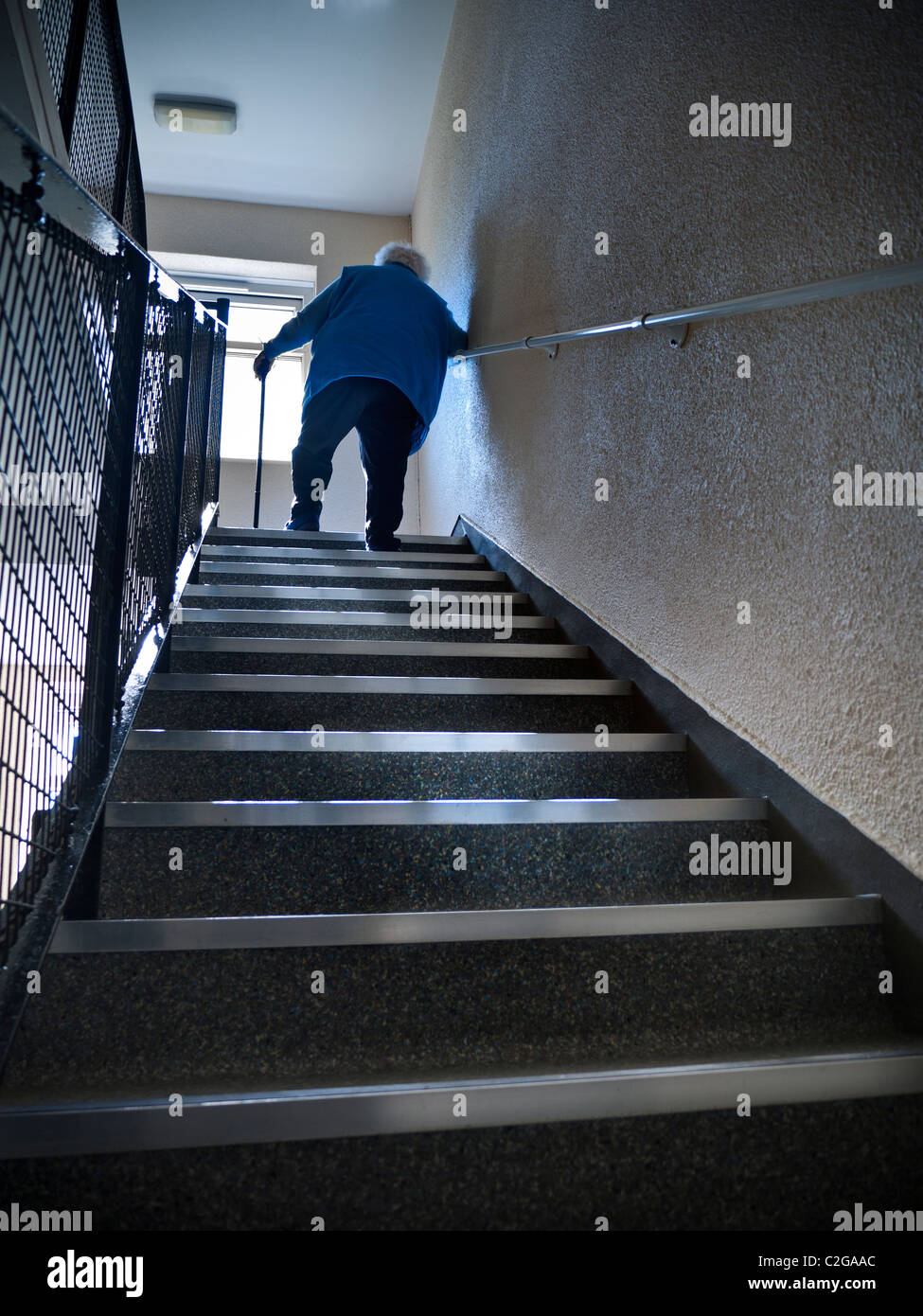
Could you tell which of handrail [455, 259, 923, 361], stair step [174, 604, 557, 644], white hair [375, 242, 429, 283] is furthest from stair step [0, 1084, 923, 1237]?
white hair [375, 242, 429, 283]

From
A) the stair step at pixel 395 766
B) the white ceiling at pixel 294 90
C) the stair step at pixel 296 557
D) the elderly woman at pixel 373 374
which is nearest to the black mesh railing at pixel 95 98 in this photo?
the elderly woman at pixel 373 374

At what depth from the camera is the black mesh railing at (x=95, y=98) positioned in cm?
221

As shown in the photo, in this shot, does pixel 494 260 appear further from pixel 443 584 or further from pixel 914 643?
pixel 914 643

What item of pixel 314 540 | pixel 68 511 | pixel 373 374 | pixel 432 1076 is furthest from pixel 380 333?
pixel 432 1076

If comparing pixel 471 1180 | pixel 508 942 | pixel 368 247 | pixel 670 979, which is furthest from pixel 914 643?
pixel 368 247

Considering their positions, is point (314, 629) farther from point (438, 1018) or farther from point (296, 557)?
point (438, 1018)

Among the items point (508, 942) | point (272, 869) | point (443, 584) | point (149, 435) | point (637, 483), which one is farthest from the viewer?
point (443, 584)

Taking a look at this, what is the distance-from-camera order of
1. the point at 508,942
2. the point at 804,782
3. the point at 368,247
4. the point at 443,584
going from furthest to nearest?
the point at 368,247 < the point at 443,584 < the point at 804,782 < the point at 508,942

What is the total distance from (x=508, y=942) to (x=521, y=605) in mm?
1803

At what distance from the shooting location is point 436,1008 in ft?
3.75

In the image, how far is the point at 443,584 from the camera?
113 inches

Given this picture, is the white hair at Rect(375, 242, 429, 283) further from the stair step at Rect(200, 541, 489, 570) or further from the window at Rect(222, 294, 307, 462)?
the window at Rect(222, 294, 307, 462)

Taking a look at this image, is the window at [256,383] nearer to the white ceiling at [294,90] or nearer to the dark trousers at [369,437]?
the white ceiling at [294,90]

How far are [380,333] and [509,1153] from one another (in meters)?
3.02
